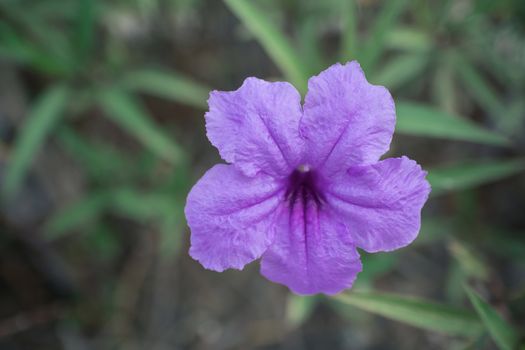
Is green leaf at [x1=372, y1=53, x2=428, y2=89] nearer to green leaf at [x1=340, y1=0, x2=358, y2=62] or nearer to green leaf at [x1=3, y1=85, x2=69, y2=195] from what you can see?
green leaf at [x1=340, y1=0, x2=358, y2=62]

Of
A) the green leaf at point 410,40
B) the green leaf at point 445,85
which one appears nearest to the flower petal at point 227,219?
the green leaf at point 410,40

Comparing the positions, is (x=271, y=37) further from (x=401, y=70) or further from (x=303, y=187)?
(x=401, y=70)

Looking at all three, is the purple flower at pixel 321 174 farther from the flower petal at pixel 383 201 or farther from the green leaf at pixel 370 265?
the green leaf at pixel 370 265

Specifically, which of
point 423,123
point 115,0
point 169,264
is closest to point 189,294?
point 169,264

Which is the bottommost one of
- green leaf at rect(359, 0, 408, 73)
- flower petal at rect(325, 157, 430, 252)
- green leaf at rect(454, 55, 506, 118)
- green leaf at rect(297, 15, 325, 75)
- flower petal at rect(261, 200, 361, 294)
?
green leaf at rect(454, 55, 506, 118)

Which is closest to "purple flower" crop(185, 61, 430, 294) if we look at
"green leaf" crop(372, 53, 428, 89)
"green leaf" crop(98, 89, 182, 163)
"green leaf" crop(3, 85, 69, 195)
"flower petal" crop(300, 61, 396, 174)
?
"flower petal" crop(300, 61, 396, 174)

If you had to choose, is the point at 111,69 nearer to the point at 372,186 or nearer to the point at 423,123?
the point at 423,123
